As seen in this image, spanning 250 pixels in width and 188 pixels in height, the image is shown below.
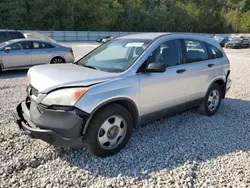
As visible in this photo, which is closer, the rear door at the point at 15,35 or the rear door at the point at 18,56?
the rear door at the point at 18,56

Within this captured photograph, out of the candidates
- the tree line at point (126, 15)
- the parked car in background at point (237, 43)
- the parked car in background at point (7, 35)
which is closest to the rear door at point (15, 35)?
the parked car in background at point (7, 35)


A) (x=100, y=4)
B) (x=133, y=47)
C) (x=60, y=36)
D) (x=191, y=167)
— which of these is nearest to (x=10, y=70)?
(x=133, y=47)

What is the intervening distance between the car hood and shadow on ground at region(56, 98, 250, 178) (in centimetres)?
101

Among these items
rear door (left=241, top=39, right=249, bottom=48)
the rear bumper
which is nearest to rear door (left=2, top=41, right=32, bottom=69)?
the rear bumper

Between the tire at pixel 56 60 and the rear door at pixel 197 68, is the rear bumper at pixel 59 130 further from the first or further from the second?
the tire at pixel 56 60

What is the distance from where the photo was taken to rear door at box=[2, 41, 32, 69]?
349 inches

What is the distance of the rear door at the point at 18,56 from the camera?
8875 mm

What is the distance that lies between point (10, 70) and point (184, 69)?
24.9 feet

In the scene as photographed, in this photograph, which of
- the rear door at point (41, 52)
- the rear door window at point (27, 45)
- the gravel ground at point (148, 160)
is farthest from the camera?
the rear door at point (41, 52)

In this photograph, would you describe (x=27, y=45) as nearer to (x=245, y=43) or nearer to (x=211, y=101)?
(x=211, y=101)

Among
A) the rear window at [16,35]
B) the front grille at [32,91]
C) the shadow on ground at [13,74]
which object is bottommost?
the shadow on ground at [13,74]

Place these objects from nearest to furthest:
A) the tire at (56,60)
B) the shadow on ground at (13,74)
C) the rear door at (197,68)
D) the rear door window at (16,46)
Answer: the rear door at (197,68)
the shadow on ground at (13,74)
the rear door window at (16,46)
the tire at (56,60)

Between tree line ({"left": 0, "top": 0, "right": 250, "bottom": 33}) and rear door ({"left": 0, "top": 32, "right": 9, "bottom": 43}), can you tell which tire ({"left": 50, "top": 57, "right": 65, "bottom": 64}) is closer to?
rear door ({"left": 0, "top": 32, "right": 9, "bottom": 43})

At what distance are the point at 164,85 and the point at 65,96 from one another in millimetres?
1635
